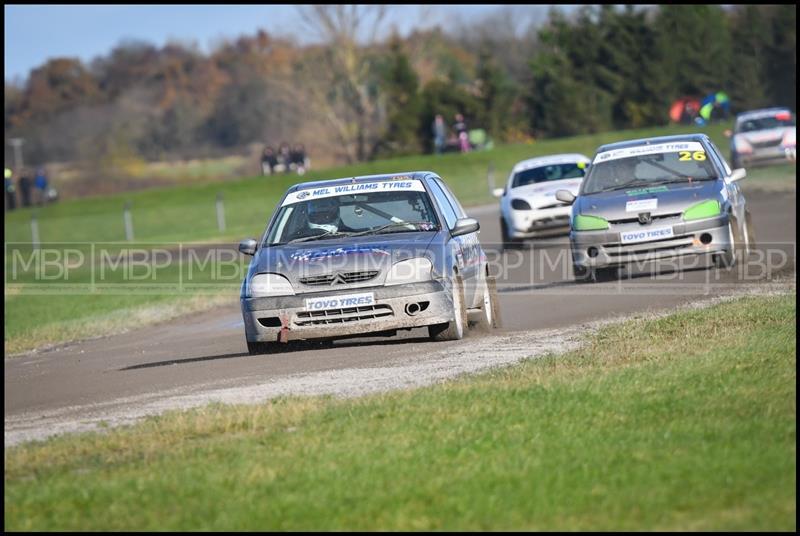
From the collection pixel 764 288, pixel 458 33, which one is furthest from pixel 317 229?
pixel 458 33

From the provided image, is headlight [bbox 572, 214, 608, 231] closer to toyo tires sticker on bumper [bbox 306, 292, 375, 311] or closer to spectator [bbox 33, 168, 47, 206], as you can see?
toyo tires sticker on bumper [bbox 306, 292, 375, 311]

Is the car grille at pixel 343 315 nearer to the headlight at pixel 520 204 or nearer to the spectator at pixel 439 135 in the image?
the headlight at pixel 520 204

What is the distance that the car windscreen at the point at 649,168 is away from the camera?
17000mm

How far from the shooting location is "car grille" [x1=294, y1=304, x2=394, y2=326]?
11.6 m

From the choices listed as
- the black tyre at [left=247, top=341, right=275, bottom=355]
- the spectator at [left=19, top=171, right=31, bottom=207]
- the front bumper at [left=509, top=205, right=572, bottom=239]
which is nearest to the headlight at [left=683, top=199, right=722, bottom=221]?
the black tyre at [left=247, top=341, right=275, bottom=355]

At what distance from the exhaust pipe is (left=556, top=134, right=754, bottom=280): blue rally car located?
540 cm

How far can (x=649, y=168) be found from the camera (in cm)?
1725

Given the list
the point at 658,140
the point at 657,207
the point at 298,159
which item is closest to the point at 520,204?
the point at 658,140

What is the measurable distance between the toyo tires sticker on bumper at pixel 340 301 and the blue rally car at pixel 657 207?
5.60 metres

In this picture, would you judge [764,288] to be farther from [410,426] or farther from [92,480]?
[92,480]

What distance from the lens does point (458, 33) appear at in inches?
5364

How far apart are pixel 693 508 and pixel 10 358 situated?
1174 centimetres

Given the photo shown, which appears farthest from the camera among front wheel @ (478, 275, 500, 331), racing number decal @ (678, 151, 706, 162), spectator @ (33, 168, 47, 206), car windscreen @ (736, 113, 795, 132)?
spectator @ (33, 168, 47, 206)

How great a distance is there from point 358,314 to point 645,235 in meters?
5.64
